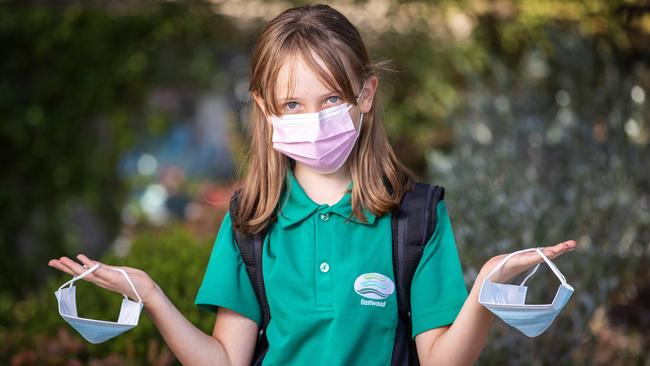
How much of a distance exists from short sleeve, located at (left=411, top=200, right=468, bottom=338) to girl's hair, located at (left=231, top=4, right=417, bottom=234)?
0.14 metres

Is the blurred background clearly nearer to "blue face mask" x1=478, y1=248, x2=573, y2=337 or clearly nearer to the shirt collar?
the shirt collar

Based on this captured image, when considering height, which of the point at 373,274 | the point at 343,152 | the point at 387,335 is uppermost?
the point at 343,152

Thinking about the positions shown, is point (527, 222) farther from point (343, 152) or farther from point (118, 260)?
point (343, 152)

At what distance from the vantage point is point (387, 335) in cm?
210

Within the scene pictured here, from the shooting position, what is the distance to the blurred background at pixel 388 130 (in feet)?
13.0

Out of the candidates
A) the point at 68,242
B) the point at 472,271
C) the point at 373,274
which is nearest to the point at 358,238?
the point at 373,274

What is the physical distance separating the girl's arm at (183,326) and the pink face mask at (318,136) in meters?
0.42

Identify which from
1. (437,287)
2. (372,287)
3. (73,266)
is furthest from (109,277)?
(437,287)

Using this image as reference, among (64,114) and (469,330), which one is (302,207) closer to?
(469,330)

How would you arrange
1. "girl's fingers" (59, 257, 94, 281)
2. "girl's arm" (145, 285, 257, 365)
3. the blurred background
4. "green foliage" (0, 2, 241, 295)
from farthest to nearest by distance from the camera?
1. "green foliage" (0, 2, 241, 295)
2. the blurred background
3. "girl's arm" (145, 285, 257, 365)
4. "girl's fingers" (59, 257, 94, 281)

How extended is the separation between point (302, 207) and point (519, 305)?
59 cm

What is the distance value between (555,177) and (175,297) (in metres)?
2.78

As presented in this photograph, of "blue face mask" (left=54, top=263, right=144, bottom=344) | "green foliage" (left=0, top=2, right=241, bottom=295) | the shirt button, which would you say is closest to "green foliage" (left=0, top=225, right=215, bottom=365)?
"blue face mask" (left=54, top=263, right=144, bottom=344)

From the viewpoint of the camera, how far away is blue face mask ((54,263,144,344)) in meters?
1.99
